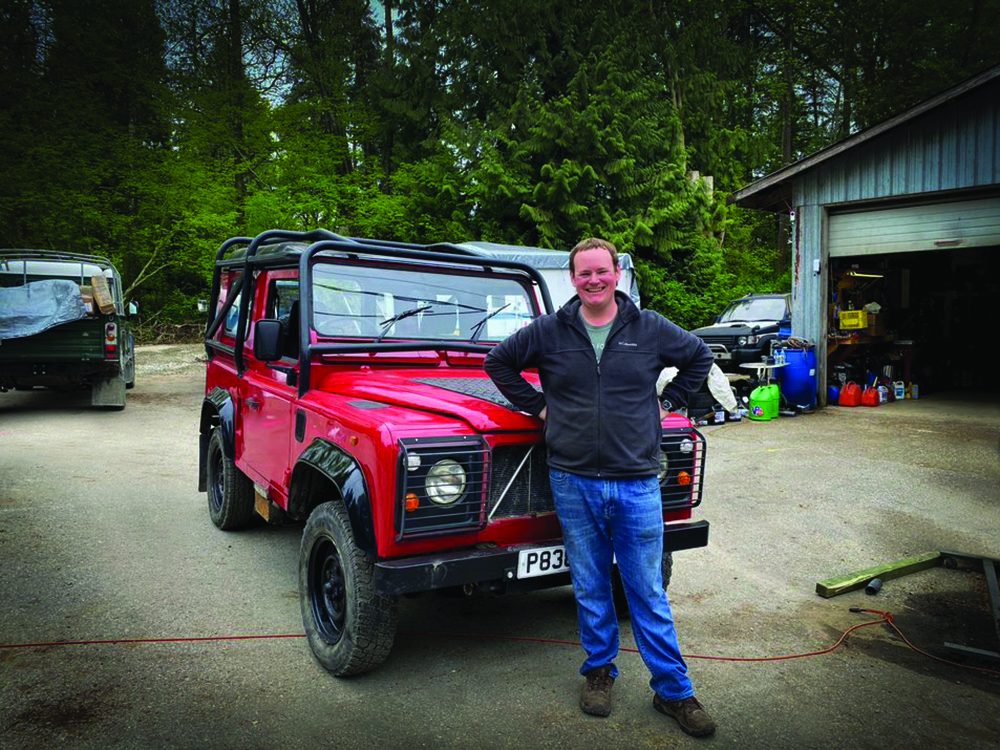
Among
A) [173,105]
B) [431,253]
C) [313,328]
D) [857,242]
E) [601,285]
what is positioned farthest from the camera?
[173,105]

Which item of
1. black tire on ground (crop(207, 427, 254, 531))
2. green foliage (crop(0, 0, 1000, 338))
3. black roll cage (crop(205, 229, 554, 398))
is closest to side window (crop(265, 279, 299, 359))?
black roll cage (crop(205, 229, 554, 398))

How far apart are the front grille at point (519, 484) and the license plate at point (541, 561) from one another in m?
0.19

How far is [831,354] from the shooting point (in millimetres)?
13586

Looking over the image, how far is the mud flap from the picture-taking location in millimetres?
11977

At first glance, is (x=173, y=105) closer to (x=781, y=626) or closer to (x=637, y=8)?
(x=637, y=8)

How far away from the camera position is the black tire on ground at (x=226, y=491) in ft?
17.8

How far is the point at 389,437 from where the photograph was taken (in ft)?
9.61

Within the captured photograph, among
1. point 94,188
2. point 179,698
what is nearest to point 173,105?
point 94,188

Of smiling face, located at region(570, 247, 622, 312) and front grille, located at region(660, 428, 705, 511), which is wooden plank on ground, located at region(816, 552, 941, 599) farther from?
smiling face, located at region(570, 247, 622, 312)

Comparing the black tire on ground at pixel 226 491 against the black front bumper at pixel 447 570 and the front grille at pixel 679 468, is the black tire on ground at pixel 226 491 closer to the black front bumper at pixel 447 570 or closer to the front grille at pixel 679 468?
the black front bumper at pixel 447 570

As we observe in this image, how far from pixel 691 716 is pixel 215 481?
14.2 feet

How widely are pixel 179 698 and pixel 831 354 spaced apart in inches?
512

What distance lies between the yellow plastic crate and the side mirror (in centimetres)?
1193


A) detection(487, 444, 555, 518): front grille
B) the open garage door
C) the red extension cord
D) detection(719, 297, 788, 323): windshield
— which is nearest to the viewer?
detection(487, 444, 555, 518): front grille
